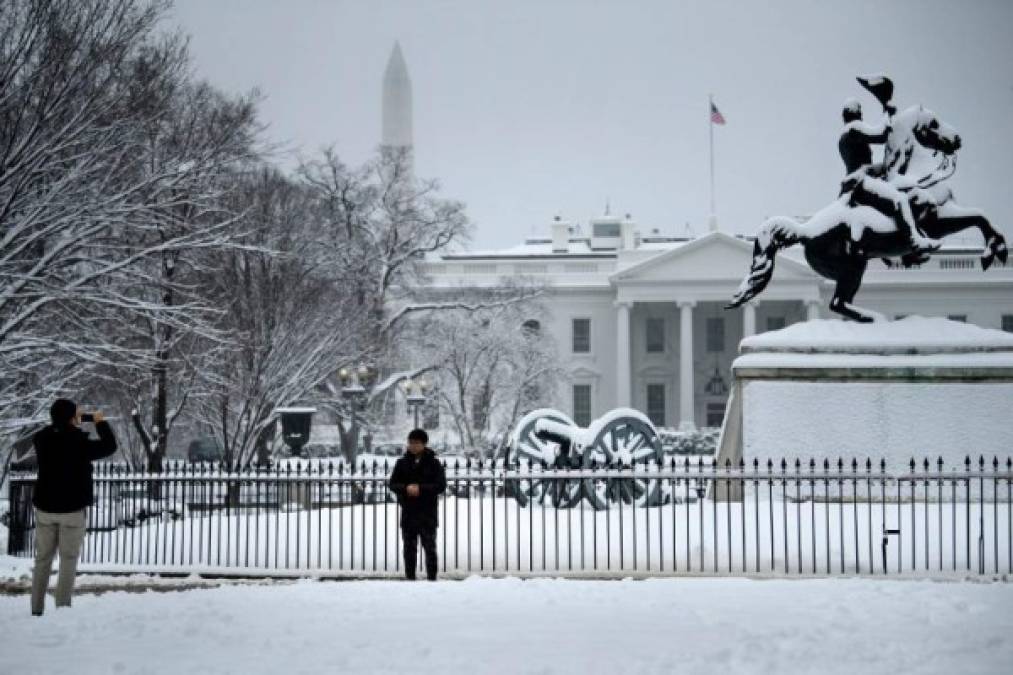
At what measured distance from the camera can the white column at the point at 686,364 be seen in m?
64.3

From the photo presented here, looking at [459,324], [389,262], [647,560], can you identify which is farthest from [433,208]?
[647,560]

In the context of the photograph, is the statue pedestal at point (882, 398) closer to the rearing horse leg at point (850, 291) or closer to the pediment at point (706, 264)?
the rearing horse leg at point (850, 291)

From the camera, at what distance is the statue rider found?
1695 centimetres

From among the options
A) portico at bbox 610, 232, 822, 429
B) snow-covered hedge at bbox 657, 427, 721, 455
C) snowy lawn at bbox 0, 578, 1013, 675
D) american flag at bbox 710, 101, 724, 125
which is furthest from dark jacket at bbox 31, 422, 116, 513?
portico at bbox 610, 232, 822, 429

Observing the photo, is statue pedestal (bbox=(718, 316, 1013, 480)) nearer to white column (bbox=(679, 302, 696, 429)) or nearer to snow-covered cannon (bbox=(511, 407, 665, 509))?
snow-covered cannon (bbox=(511, 407, 665, 509))

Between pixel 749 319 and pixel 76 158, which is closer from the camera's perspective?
pixel 76 158

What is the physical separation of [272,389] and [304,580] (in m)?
16.0

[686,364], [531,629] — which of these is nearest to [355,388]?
[531,629]

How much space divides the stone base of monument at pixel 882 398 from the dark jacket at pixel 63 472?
361 inches

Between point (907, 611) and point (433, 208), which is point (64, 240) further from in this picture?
point (433, 208)

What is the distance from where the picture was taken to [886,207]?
1703 cm

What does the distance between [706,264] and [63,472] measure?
57855 mm

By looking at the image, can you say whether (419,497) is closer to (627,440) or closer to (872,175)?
(627,440)

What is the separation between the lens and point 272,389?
27734mm
